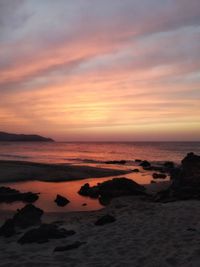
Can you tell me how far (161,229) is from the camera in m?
12.8

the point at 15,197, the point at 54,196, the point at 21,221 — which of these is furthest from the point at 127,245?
the point at 54,196

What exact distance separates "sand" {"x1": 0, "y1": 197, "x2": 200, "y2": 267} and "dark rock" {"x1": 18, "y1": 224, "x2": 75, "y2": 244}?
0.94ft

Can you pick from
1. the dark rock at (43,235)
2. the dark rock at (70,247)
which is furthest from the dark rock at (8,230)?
the dark rock at (70,247)

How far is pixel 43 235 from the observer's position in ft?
40.2

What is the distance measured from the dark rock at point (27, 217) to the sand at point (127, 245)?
117cm

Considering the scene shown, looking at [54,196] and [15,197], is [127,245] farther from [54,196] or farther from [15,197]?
[54,196]

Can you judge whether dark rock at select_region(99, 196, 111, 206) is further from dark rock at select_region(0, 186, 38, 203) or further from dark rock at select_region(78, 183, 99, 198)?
dark rock at select_region(0, 186, 38, 203)

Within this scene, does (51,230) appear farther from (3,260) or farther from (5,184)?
(5,184)

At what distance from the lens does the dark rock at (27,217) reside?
1452 centimetres

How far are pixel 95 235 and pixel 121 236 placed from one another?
92 centimetres

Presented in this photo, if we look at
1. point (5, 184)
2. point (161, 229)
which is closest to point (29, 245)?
point (161, 229)

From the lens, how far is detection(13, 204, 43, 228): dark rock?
14516 mm

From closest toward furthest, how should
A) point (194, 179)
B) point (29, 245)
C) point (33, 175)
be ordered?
1. point (29, 245)
2. point (194, 179)
3. point (33, 175)

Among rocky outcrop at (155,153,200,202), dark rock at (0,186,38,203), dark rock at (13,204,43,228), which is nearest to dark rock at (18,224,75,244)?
dark rock at (13,204,43,228)
